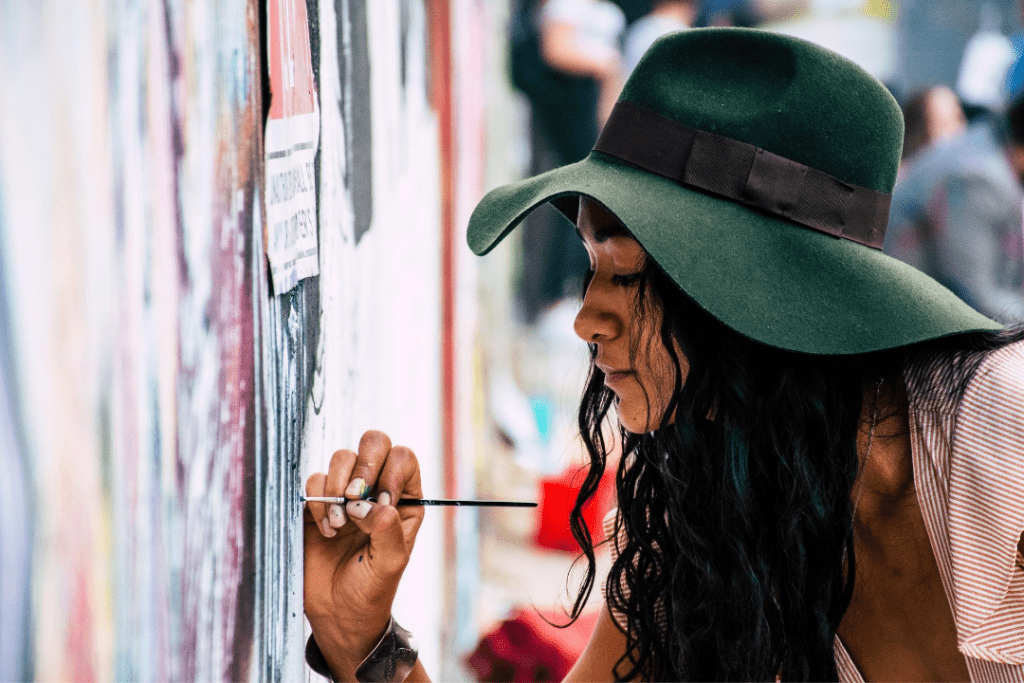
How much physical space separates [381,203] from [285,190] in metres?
0.74

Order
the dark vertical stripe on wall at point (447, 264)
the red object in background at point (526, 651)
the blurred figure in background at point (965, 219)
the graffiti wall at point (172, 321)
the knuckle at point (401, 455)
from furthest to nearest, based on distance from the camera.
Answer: the blurred figure in background at point (965, 219) < the dark vertical stripe on wall at point (447, 264) < the red object in background at point (526, 651) < the knuckle at point (401, 455) < the graffiti wall at point (172, 321)

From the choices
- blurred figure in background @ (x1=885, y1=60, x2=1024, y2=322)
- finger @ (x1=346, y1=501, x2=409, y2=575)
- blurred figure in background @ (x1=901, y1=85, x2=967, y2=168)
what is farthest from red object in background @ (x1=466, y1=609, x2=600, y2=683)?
blurred figure in background @ (x1=901, y1=85, x2=967, y2=168)

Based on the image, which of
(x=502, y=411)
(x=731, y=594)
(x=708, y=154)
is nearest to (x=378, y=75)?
(x=708, y=154)

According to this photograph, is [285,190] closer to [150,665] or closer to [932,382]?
[150,665]

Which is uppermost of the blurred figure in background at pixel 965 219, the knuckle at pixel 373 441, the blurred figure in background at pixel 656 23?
the blurred figure in background at pixel 656 23

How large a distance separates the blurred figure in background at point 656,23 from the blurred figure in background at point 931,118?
4.34ft

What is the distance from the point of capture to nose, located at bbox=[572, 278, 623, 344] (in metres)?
1.12

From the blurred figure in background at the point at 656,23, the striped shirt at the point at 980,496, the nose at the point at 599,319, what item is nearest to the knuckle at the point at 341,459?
the nose at the point at 599,319

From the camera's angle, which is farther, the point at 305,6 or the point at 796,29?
the point at 796,29

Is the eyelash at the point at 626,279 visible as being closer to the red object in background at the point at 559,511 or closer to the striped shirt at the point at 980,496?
the striped shirt at the point at 980,496

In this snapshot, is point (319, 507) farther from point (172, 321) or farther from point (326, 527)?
point (172, 321)

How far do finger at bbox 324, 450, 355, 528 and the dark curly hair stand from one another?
357 mm

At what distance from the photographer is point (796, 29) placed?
183 inches

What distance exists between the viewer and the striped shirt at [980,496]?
1.00 m
